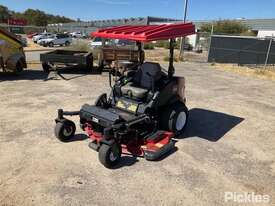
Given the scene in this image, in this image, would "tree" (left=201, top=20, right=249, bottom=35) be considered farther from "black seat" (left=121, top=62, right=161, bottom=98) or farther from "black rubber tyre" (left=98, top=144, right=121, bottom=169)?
"black rubber tyre" (left=98, top=144, right=121, bottom=169)

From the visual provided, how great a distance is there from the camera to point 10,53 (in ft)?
37.3

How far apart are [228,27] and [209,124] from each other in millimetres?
41960

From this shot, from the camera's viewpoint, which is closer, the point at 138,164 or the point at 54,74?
the point at 138,164

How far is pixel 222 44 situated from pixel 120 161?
18122mm

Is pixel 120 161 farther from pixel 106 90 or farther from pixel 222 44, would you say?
pixel 222 44

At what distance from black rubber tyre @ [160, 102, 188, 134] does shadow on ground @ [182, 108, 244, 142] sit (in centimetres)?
33

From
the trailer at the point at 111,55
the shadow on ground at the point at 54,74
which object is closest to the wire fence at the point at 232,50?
the trailer at the point at 111,55

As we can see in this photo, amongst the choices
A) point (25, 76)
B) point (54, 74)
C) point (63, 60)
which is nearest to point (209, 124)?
point (63, 60)

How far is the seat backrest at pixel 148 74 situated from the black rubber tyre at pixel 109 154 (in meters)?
1.68

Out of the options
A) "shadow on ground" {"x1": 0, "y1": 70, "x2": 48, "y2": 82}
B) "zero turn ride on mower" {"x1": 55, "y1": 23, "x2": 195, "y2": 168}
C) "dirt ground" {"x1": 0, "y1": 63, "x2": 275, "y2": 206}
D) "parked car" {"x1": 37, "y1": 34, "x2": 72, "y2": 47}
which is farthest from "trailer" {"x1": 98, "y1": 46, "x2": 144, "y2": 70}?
"parked car" {"x1": 37, "y1": 34, "x2": 72, "y2": 47}

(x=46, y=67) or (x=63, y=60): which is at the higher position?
(x=63, y=60)

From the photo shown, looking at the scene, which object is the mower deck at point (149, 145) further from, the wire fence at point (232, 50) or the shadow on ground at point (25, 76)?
the wire fence at point (232, 50)

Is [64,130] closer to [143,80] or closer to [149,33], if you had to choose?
[143,80]

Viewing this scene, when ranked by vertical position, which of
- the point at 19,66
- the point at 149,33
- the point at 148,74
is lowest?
the point at 19,66
